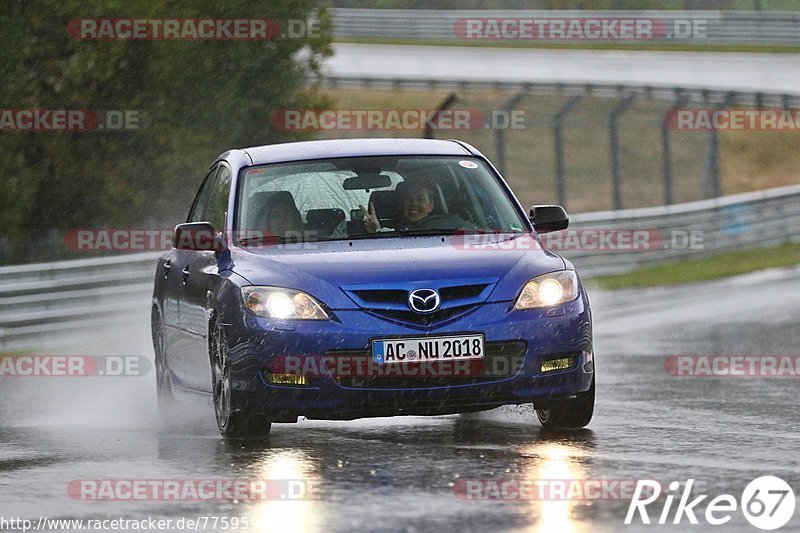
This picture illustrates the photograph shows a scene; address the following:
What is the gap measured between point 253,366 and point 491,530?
8.65ft

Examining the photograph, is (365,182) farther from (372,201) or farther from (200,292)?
(200,292)

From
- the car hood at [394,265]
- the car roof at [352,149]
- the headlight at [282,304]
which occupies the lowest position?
the headlight at [282,304]

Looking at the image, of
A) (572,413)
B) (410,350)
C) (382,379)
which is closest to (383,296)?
(410,350)

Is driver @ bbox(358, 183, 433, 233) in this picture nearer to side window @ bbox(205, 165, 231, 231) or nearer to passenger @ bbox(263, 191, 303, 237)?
passenger @ bbox(263, 191, 303, 237)

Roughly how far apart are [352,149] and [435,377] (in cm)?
211

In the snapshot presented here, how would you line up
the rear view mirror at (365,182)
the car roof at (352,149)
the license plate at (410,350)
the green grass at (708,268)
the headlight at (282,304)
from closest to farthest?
the license plate at (410,350)
the headlight at (282,304)
the rear view mirror at (365,182)
the car roof at (352,149)
the green grass at (708,268)

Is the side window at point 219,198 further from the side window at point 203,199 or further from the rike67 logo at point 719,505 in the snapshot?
the rike67 logo at point 719,505

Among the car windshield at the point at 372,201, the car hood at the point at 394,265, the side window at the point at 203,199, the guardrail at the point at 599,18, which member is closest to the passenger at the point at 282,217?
the car windshield at the point at 372,201

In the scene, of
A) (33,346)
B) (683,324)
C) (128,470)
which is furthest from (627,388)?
(33,346)

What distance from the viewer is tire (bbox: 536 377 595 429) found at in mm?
9547

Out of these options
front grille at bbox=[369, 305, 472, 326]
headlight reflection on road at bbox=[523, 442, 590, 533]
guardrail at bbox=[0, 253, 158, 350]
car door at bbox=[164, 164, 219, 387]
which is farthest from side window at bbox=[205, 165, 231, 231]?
guardrail at bbox=[0, 253, 158, 350]

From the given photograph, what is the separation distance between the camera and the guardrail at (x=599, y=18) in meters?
49.2

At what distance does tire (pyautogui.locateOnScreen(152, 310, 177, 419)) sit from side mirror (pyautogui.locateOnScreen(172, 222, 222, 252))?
1.43 metres

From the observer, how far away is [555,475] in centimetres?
793
